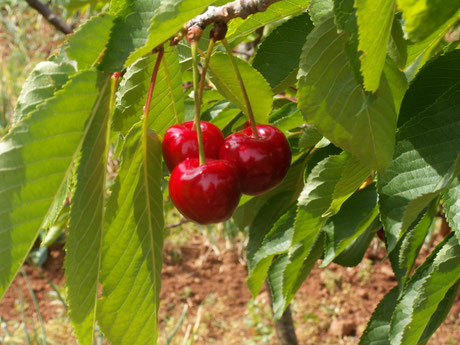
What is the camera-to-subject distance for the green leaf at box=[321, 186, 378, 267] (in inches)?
35.9

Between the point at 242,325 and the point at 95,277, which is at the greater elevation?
the point at 95,277

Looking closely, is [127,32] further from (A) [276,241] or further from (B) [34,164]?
(A) [276,241]

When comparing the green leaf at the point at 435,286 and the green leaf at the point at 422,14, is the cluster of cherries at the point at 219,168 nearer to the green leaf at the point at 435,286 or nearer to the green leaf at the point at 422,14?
the green leaf at the point at 435,286

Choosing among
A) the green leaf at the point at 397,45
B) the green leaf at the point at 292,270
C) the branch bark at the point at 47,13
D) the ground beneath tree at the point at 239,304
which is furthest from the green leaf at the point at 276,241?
the ground beneath tree at the point at 239,304

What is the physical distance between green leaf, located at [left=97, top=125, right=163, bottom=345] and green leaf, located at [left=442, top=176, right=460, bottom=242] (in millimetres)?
359

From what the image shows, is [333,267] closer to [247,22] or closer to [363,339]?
[363,339]

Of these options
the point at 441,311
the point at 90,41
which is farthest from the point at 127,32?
the point at 441,311

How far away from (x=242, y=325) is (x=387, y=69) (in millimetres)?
2849

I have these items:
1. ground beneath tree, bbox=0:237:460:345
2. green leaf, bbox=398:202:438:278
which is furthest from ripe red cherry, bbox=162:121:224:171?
ground beneath tree, bbox=0:237:460:345

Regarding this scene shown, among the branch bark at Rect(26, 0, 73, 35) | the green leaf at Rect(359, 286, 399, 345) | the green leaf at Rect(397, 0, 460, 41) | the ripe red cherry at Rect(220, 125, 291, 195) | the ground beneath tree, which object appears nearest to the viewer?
the green leaf at Rect(397, 0, 460, 41)

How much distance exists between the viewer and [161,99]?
0.87 m

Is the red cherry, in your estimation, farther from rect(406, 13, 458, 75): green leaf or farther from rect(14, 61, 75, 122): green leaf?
rect(406, 13, 458, 75): green leaf

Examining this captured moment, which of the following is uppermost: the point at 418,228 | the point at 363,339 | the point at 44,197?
the point at 44,197

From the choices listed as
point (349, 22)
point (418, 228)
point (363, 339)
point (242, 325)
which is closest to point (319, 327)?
point (242, 325)
